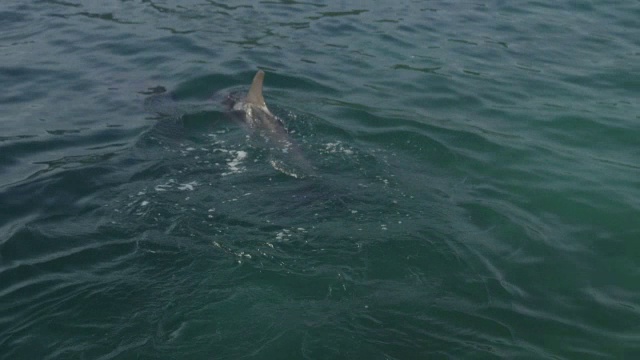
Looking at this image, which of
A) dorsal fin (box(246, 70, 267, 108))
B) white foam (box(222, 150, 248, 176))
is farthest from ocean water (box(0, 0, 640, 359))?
dorsal fin (box(246, 70, 267, 108))

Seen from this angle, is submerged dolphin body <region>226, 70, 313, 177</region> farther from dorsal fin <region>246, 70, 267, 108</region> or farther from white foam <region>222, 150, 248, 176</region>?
white foam <region>222, 150, 248, 176</region>

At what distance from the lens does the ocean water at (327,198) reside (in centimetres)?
488

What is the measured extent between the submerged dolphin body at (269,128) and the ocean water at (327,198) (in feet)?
0.23

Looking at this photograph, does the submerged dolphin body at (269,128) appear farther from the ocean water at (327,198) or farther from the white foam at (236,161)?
the white foam at (236,161)

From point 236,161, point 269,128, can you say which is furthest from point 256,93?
point 236,161

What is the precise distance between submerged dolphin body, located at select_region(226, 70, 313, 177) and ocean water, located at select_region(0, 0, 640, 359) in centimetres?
7

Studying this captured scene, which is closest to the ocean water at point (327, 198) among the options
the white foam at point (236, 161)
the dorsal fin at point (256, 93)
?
the white foam at point (236, 161)

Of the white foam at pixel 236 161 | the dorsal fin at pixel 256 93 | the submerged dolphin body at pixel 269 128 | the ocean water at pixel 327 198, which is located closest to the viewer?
the ocean water at pixel 327 198

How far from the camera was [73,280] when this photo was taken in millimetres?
5250

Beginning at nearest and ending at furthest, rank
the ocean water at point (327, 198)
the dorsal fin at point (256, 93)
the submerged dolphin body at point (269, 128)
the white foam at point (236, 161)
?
the ocean water at point (327, 198)
the white foam at point (236, 161)
the submerged dolphin body at point (269, 128)
the dorsal fin at point (256, 93)

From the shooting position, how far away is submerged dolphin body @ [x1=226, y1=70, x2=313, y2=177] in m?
7.00

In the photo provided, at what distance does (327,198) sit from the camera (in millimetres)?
6344

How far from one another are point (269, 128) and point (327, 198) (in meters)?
1.89

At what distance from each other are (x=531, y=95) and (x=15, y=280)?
6.34m
